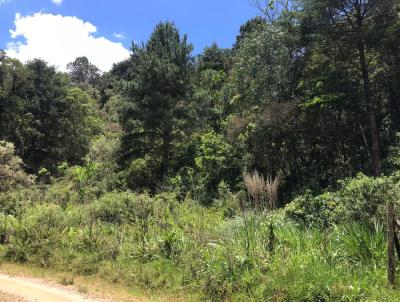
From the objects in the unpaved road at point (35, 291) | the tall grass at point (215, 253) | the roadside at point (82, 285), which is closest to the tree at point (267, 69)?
the tall grass at point (215, 253)

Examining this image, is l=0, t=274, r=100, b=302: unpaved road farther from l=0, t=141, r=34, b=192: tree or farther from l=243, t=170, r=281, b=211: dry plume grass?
l=0, t=141, r=34, b=192: tree

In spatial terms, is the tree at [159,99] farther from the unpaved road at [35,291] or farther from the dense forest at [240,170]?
the unpaved road at [35,291]

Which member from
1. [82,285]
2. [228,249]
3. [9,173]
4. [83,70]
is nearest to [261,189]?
[228,249]

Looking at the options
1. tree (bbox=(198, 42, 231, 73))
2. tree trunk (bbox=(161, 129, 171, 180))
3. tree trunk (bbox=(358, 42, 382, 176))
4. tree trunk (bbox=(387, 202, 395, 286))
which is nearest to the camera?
tree trunk (bbox=(387, 202, 395, 286))

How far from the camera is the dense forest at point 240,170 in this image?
8102 mm

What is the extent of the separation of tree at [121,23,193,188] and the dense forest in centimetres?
9

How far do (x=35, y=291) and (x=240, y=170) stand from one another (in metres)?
14.0

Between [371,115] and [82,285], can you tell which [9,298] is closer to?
[82,285]

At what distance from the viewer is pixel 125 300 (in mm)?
8367

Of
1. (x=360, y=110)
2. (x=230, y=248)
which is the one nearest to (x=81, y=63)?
(x=360, y=110)

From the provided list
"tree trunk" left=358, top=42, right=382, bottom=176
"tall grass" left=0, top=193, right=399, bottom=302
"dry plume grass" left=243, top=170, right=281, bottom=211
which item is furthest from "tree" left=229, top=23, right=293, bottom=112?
"dry plume grass" left=243, top=170, right=281, bottom=211

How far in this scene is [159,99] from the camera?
2469cm

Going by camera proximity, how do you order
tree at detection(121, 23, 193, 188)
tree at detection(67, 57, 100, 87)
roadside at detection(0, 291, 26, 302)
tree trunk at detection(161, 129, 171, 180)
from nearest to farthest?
roadside at detection(0, 291, 26, 302)
tree at detection(121, 23, 193, 188)
tree trunk at detection(161, 129, 171, 180)
tree at detection(67, 57, 100, 87)

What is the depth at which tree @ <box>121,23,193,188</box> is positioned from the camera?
24875 millimetres
